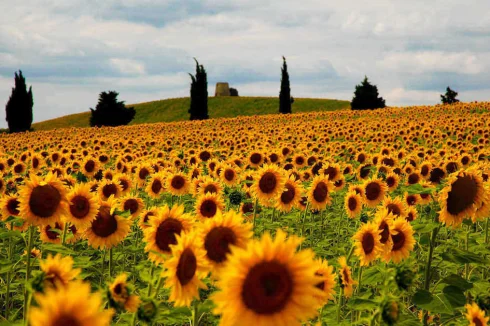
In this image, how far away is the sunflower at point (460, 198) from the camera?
4.57m

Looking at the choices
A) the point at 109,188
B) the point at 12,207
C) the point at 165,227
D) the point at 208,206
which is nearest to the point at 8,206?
the point at 12,207

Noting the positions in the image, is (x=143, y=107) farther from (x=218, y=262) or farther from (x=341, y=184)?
(x=218, y=262)

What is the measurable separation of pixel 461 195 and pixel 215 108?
268ft

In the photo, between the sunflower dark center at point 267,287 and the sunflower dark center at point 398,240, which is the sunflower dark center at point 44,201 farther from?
the sunflower dark center at point 398,240

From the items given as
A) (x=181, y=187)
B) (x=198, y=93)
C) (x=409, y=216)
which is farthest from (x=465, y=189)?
(x=198, y=93)

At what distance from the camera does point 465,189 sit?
4.62 meters

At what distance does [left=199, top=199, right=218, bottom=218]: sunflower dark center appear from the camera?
566 cm

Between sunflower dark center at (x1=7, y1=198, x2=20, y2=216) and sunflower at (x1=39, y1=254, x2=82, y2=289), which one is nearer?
sunflower at (x1=39, y1=254, x2=82, y2=289)

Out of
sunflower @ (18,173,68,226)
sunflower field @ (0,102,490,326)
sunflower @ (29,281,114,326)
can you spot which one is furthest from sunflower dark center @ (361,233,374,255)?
sunflower @ (29,281,114,326)

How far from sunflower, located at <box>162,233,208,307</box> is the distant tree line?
52.9 metres

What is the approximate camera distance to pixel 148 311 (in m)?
2.45

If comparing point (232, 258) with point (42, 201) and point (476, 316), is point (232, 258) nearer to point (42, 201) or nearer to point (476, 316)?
point (476, 316)

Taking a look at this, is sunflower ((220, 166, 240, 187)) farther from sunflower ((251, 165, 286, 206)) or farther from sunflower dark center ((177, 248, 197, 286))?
sunflower dark center ((177, 248, 197, 286))

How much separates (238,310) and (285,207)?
230 inches
